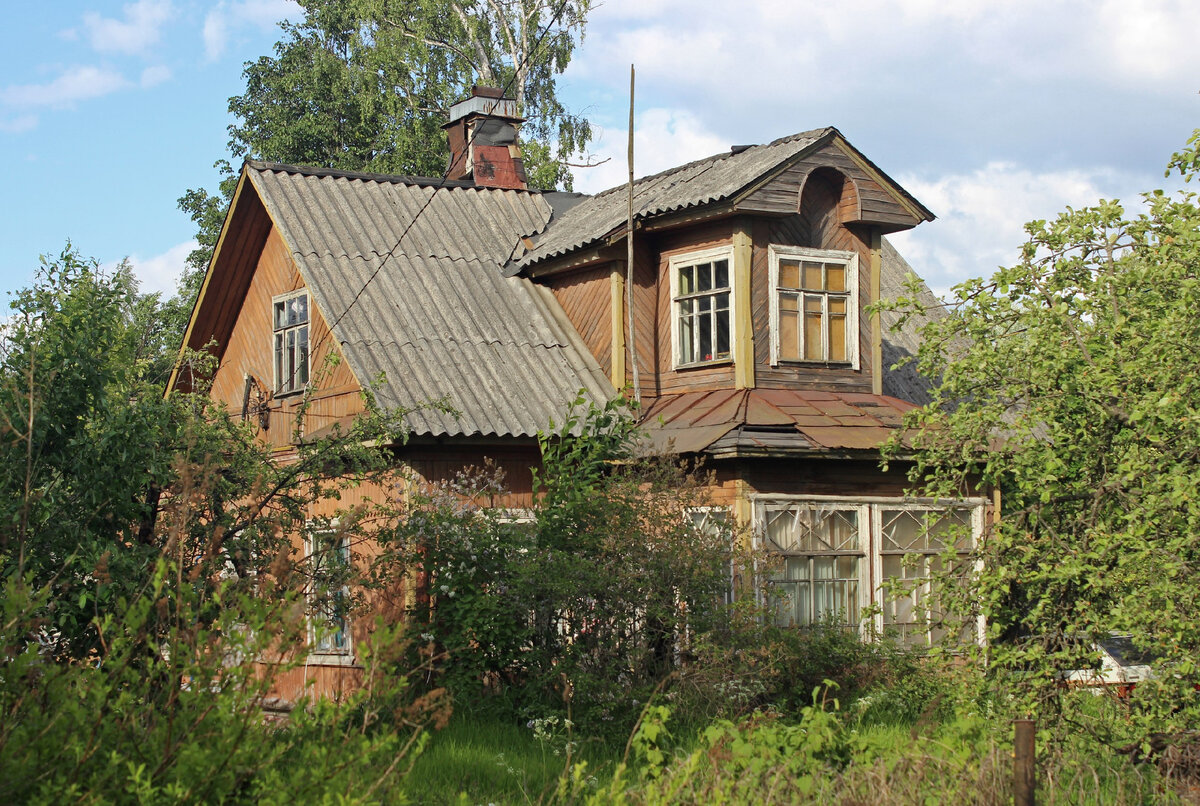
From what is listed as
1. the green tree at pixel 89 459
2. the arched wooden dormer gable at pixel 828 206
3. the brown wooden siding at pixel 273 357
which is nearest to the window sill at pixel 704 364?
the arched wooden dormer gable at pixel 828 206

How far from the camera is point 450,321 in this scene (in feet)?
49.0

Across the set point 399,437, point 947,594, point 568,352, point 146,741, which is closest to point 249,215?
point 568,352

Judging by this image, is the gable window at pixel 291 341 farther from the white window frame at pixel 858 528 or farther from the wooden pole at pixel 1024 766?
the wooden pole at pixel 1024 766

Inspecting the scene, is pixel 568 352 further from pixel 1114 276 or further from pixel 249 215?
pixel 1114 276

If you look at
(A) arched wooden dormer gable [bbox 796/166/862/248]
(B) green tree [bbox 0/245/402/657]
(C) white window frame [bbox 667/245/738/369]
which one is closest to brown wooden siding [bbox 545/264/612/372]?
(C) white window frame [bbox 667/245/738/369]

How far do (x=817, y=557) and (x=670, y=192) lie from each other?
15.2 feet

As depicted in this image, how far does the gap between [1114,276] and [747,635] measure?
3786 millimetres

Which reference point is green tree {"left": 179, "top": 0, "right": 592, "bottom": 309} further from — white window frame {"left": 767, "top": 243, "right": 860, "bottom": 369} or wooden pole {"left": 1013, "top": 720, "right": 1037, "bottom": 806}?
wooden pole {"left": 1013, "top": 720, "right": 1037, "bottom": 806}

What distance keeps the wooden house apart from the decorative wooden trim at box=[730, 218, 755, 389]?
0.02m

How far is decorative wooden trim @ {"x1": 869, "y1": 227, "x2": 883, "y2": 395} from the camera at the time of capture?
569 inches

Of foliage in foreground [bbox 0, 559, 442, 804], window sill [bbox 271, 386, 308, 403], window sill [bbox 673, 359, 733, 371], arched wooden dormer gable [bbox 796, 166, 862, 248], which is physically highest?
arched wooden dormer gable [bbox 796, 166, 862, 248]

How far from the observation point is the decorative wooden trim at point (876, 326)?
47.4ft

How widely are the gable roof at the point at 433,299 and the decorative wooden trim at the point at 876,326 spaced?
3.06 m

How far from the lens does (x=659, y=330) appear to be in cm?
1471
